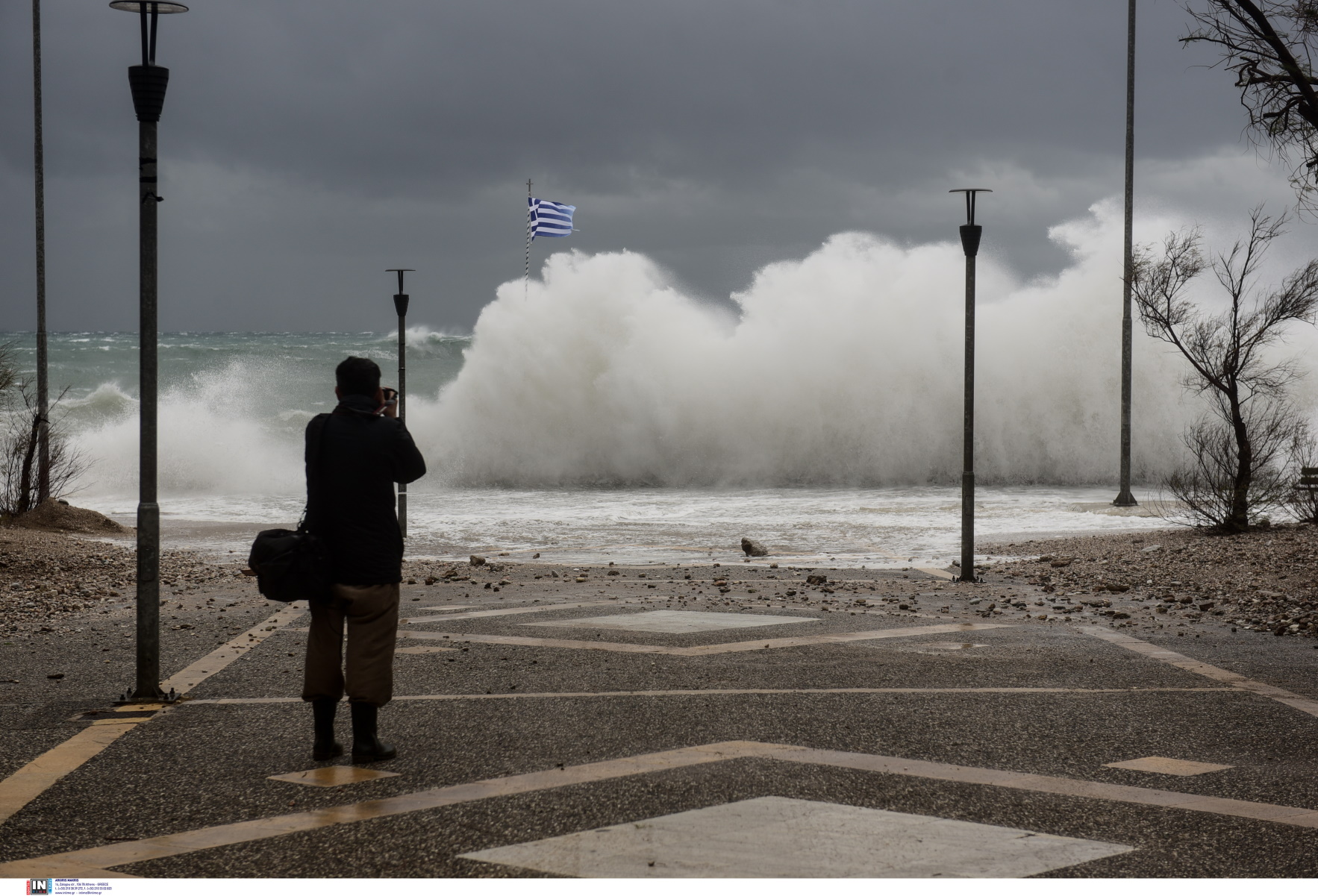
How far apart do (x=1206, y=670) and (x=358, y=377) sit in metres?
5.75

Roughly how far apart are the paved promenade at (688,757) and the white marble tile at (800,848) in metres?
0.01

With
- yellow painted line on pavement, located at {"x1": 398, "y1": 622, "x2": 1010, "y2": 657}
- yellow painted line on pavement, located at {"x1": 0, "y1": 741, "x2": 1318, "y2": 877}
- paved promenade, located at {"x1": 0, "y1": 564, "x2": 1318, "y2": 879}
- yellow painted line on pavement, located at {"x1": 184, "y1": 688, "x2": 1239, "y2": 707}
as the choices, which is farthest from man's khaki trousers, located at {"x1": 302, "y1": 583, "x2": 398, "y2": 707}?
yellow painted line on pavement, located at {"x1": 398, "y1": 622, "x2": 1010, "y2": 657}

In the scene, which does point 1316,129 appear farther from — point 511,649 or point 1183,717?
point 511,649

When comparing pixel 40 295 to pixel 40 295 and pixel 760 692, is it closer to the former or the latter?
pixel 40 295

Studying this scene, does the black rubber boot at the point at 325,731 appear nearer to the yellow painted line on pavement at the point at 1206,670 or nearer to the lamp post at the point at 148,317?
the lamp post at the point at 148,317

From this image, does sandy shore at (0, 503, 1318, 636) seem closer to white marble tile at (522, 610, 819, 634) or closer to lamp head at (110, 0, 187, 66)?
white marble tile at (522, 610, 819, 634)

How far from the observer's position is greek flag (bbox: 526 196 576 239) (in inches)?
1470

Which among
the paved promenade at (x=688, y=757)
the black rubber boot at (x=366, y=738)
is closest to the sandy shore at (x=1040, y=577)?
the paved promenade at (x=688, y=757)

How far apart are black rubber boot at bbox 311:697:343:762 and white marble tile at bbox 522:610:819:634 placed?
456 centimetres

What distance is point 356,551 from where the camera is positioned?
600 cm

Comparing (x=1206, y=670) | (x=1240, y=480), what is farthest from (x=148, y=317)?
(x=1240, y=480)

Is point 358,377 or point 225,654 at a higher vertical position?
point 358,377

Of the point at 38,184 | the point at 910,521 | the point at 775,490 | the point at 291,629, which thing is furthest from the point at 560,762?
the point at 775,490

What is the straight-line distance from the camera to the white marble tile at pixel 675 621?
1066 centimetres
